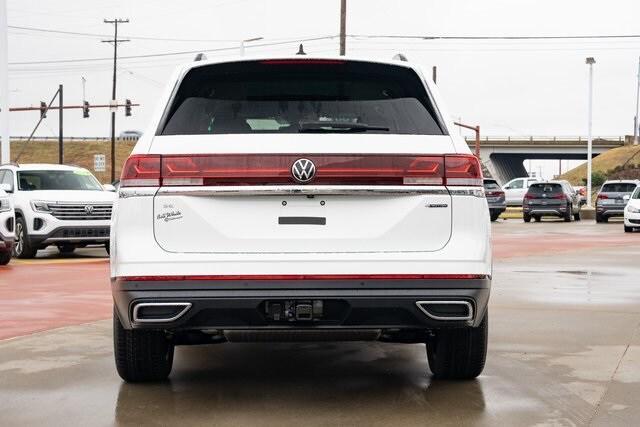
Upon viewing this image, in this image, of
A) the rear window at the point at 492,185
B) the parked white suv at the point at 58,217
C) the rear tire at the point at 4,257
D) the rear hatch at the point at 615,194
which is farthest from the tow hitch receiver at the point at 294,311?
the rear window at the point at 492,185

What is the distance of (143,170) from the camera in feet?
18.4

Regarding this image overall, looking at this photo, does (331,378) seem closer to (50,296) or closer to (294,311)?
(294,311)

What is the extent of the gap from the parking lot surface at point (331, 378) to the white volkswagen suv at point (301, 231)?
479mm

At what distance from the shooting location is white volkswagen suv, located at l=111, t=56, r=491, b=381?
547 cm

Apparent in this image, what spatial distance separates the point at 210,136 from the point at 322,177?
0.62 meters

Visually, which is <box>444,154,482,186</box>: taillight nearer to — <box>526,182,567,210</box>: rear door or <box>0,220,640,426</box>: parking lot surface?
<box>0,220,640,426</box>: parking lot surface

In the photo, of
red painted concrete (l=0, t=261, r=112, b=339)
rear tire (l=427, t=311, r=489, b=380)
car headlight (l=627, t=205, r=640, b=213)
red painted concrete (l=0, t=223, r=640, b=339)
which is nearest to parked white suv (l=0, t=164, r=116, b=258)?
red painted concrete (l=0, t=223, r=640, b=339)

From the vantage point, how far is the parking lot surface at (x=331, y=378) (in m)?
5.71

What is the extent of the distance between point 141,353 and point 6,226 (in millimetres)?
10661

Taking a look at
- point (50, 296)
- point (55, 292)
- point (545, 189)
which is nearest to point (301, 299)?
point (50, 296)

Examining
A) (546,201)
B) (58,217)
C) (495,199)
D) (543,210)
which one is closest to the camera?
(58,217)

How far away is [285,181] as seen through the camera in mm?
5523

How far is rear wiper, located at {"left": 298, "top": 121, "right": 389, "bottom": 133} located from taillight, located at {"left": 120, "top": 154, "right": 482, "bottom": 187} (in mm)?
206

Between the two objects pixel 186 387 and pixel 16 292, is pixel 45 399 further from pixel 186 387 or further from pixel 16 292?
pixel 16 292
